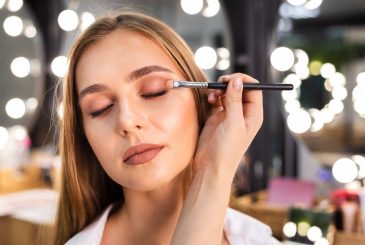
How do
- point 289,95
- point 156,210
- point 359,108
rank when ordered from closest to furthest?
point 156,210, point 359,108, point 289,95

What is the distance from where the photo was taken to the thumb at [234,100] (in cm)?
59

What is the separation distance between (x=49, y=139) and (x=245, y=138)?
160 cm

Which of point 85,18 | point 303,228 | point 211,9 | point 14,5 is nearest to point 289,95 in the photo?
point 211,9

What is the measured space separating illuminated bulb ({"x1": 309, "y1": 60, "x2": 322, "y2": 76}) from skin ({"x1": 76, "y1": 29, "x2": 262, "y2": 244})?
76 cm

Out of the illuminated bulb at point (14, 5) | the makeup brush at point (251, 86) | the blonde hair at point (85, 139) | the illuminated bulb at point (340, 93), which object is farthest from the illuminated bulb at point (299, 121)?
the illuminated bulb at point (14, 5)

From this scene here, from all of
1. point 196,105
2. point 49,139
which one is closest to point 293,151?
point 196,105

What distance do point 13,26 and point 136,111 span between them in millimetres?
1705

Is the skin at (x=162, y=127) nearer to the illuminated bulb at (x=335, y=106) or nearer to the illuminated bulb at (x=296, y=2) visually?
the illuminated bulb at (x=335, y=106)

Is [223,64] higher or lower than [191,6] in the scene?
lower

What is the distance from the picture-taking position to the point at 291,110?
4.53ft

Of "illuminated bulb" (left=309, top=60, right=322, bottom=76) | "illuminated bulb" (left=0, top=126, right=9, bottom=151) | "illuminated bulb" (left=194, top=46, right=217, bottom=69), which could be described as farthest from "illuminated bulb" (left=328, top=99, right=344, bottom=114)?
"illuminated bulb" (left=0, top=126, right=9, bottom=151)

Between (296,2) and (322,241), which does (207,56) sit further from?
(322,241)

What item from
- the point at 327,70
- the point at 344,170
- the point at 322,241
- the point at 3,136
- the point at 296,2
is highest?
the point at 296,2

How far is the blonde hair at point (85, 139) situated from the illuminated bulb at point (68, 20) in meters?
1.37
